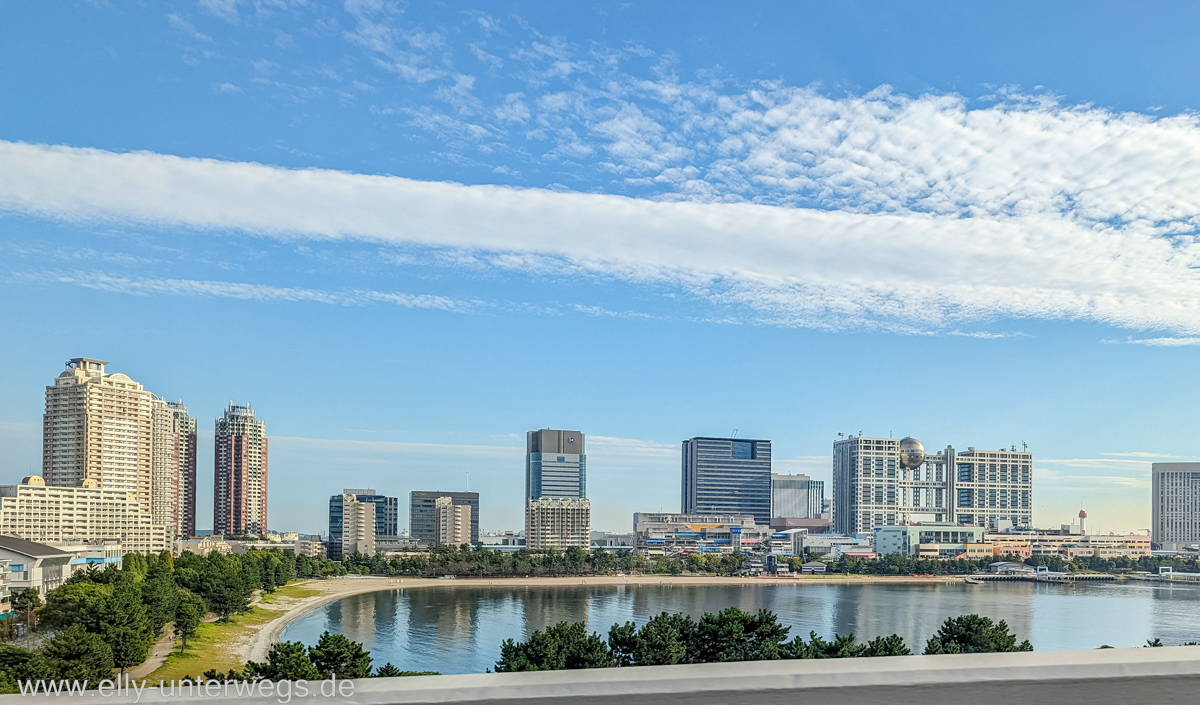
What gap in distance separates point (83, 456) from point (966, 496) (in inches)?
1859

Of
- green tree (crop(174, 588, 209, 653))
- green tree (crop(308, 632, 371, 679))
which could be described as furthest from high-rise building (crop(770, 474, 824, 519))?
green tree (crop(308, 632, 371, 679))

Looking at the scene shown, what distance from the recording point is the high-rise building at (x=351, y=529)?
157ft

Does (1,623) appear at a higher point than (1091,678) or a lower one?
lower

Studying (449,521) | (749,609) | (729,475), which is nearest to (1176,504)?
(729,475)

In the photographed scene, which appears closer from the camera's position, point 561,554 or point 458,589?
point 458,589

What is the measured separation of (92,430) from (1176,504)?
52.4 metres

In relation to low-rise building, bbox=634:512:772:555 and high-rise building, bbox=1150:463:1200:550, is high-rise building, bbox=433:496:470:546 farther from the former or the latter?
high-rise building, bbox=1150:463:1200:550

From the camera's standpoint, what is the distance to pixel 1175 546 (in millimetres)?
48500

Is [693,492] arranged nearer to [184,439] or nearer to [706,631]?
[184,439]

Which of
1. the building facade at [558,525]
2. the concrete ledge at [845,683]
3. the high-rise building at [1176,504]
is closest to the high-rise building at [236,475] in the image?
the building facade at [558,525]

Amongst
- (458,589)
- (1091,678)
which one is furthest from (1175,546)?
(1091,678)

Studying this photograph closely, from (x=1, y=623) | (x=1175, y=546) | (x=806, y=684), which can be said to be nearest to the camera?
(x=806, y=684)

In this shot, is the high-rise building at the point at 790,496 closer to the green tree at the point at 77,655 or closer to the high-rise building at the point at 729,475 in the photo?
the high-rise building at the point at 729,475

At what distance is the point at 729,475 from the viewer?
6259 cm
